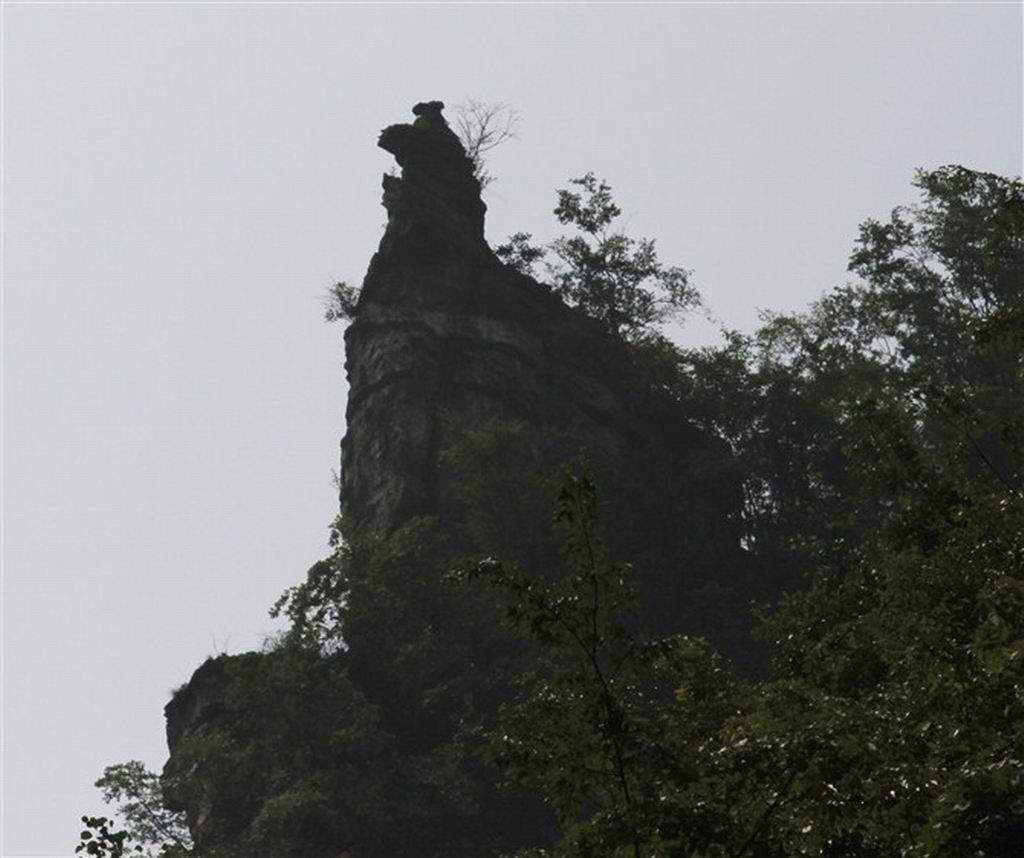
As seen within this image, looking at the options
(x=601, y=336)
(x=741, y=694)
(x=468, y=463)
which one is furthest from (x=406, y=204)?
(x=741, y=694)

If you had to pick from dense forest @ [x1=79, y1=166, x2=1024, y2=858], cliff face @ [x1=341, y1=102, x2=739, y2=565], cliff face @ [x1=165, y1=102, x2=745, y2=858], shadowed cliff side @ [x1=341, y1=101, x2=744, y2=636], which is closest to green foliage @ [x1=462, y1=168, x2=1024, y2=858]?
dense forest @ [x1=79, y1=166, x2=1024, y2=858]

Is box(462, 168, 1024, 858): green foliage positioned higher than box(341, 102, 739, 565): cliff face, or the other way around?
box(341, 102, 739, 565): cliff face

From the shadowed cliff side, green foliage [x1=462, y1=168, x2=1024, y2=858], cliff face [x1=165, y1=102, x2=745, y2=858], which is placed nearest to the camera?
green foliage [x1=462, y1=168, x2=1024, y2=858]

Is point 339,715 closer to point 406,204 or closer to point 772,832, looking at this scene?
point 406,204

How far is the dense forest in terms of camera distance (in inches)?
467

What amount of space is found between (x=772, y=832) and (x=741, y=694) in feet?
27.8

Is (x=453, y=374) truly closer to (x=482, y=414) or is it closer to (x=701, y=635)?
(x=482, y=414)

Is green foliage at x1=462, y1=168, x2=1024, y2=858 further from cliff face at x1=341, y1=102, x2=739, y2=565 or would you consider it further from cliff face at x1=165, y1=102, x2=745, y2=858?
cliff face at x1=341, y1=102, x2=739, y2=565

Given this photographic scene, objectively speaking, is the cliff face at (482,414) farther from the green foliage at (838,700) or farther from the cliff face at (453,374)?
the green foliage at (838,700)

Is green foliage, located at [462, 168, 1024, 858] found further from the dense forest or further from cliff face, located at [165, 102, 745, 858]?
cliff face, located at [165, 102, 745, 858]

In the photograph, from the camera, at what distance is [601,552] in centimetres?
1174

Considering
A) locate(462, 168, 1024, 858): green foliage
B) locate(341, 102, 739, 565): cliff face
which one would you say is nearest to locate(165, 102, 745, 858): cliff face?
locate(341, 102, 739, 565): cliff face

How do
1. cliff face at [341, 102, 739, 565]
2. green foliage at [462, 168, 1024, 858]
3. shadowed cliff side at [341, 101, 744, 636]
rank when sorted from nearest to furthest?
green foliage at [462, 168, 1024, 858]
shadowed cliff side at [341, 101, 744, 636]
cliff face at [341, 102, 739, 565]

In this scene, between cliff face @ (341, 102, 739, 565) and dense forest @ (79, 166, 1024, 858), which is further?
cliff face @ (341, 102, 739, 565)
